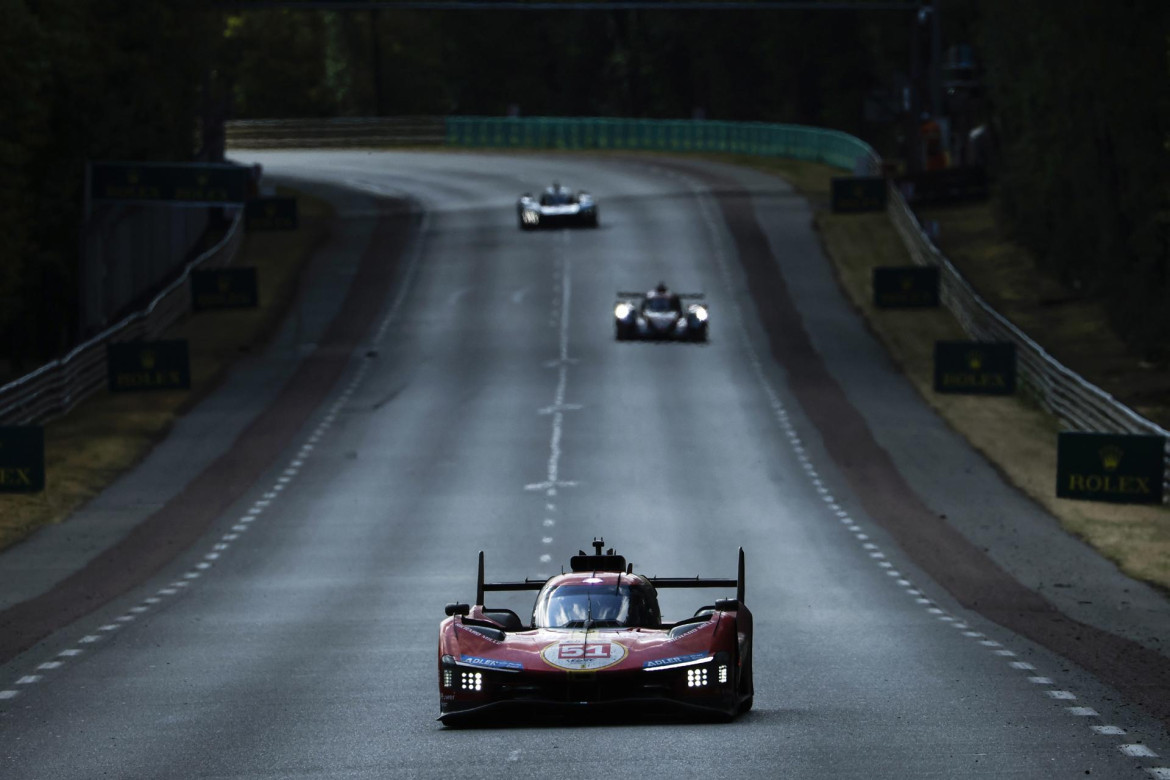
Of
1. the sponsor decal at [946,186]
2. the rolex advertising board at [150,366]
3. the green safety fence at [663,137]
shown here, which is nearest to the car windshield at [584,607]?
the rolex advertising board at [150,366]

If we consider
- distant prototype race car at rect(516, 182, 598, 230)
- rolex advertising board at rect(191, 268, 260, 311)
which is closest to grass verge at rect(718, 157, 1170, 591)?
distant prototype race car at rect(516, 182, 598, 230)

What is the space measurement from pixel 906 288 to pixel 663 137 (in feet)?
159

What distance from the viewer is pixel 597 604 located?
14.9 m

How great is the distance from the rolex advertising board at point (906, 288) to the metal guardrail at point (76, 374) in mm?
21375

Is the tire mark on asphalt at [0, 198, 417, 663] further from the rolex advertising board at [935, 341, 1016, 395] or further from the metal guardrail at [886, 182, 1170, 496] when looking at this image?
the metal guardrail at [886, 182, 1170, 496]

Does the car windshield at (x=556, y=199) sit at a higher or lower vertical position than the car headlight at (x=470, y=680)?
higher

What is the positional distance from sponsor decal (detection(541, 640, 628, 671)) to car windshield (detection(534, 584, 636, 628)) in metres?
0.70

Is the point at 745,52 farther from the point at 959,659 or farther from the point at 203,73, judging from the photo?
the point at 959,659

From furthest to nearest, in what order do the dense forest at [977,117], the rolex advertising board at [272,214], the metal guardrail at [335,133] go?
the metal guardrail at [335,133], the rolex advertising board at [272,214], the dense forest at [977,117]

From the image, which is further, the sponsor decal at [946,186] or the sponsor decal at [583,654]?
the sponsor decal at [946,186]

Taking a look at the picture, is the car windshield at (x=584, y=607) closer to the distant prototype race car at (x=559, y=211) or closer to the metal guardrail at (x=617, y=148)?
the metal guardrail at (x=617, y=148)

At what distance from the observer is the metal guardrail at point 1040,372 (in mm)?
35062

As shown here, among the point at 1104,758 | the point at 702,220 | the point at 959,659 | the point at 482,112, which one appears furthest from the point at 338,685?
the point at 482,112

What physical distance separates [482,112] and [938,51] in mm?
77928
